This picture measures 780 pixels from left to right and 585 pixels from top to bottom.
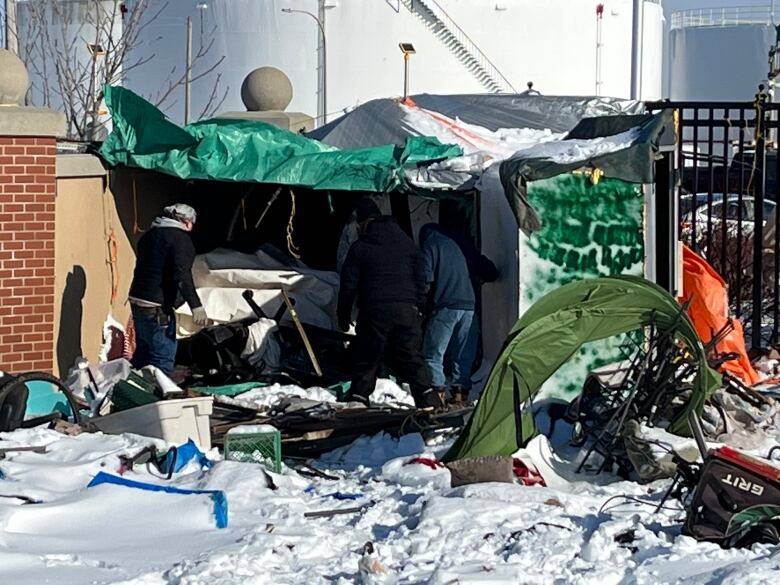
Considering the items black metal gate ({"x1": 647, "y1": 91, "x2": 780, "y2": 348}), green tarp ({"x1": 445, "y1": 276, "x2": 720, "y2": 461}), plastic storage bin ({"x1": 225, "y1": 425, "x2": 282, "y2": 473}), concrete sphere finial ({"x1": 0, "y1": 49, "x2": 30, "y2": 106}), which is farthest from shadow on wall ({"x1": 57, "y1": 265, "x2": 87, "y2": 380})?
black metal gate ({"x1": 647, "y1": 91, "x2": 780, "y2": 348})

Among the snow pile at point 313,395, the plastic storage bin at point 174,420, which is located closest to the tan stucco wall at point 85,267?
the snow pile at point 313,395

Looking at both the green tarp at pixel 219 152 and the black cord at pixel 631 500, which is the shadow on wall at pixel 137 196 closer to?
the green tarp at pixel 219 152

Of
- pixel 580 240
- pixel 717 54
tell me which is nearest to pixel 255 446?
pixel 580 240

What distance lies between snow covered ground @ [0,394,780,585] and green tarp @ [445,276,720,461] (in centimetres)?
40

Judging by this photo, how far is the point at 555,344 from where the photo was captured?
29.1 feet

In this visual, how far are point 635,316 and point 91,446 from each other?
3.62 metres

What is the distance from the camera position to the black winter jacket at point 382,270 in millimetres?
10641

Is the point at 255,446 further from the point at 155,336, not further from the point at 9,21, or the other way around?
the point at 9,21

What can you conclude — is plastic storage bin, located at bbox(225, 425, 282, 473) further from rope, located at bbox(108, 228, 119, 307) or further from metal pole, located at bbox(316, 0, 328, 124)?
metal pole, located at bbox(316, 0, 328, 124)

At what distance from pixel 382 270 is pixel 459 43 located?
28377mm

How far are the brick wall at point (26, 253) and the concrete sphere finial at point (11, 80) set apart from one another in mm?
344

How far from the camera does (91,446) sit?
878cm

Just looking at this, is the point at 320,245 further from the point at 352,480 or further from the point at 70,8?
the point at 70,8

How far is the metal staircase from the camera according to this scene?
123 feet
